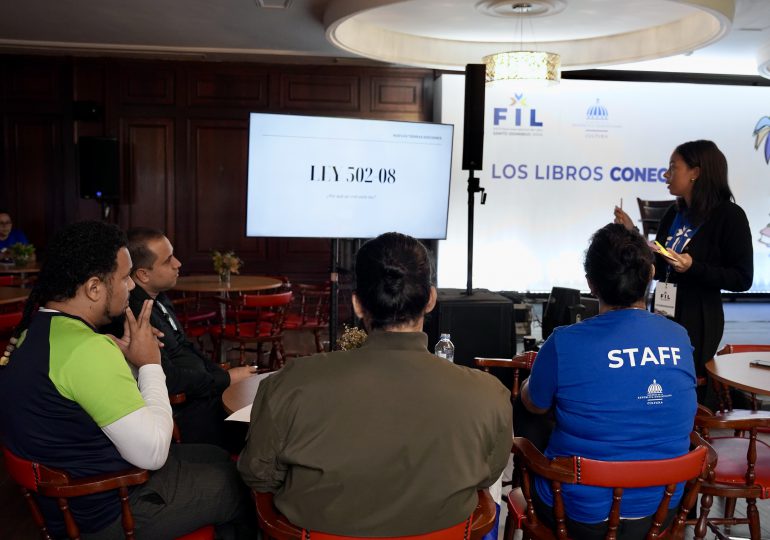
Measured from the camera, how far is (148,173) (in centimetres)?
825

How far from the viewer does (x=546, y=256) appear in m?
8.32

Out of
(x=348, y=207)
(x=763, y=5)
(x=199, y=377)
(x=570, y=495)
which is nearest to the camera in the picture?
(x=570, y=495)

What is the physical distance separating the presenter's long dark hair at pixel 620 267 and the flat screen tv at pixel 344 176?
8.86ft

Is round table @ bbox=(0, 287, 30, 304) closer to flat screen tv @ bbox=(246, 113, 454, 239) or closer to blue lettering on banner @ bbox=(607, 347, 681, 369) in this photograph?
flat screen tv @ bbox=(246, 113, 454, 239)

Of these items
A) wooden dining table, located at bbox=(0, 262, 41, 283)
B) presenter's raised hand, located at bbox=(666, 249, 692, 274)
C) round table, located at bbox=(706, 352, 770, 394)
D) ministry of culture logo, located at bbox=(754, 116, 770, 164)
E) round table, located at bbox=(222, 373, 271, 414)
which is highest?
ministry of culture logo, located at bbox=(754, 116, 770, 164)

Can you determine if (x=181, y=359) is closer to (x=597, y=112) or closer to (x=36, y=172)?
(x=36, y=172)

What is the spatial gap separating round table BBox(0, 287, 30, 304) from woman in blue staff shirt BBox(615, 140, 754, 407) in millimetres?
3625

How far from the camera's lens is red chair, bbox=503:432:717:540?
5.90 ft

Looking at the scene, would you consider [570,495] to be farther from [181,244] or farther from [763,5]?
[181,244]

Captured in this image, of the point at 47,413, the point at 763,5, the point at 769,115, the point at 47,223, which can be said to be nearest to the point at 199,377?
the point at 47,413

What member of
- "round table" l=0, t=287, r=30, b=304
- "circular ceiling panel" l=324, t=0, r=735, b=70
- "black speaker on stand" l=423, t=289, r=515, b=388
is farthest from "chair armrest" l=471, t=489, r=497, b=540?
"circular ceiling panel" l=324, t=0, r=735, b=70

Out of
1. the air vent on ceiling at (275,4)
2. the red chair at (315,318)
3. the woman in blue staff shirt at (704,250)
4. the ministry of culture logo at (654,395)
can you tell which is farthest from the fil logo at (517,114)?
the ministry of culture logo at (654,395)

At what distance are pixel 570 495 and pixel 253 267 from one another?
6.78 m

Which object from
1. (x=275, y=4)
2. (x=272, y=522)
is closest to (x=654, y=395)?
(x=272, y=522)
